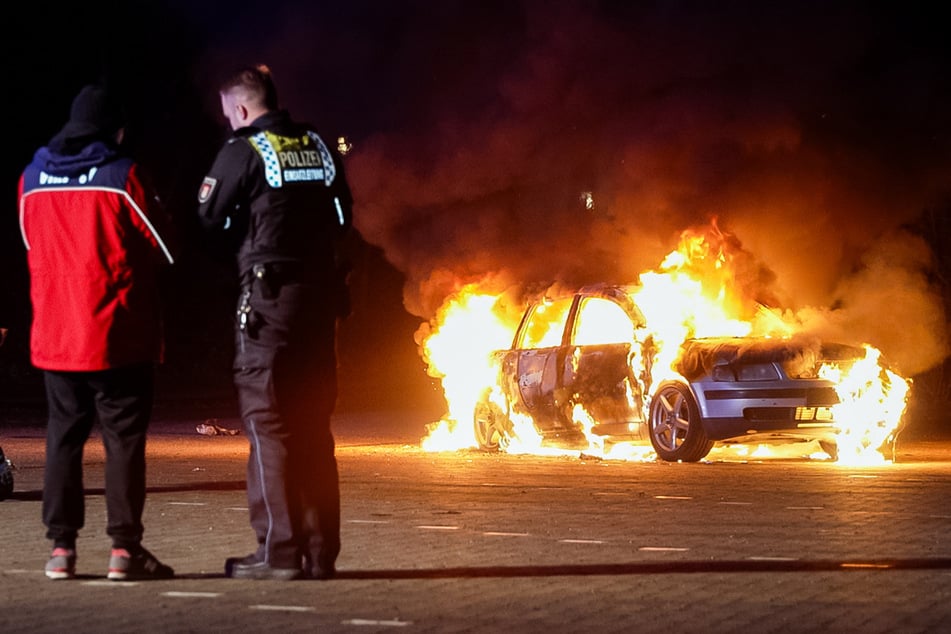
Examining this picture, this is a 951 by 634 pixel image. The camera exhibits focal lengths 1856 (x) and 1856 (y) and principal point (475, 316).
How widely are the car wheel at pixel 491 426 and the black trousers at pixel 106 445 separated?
1156 cm

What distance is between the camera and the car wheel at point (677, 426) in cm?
1664

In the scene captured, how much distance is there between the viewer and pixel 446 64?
75.1 ft

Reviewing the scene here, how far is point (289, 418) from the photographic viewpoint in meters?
8.10

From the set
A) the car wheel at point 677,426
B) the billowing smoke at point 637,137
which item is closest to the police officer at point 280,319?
the car wheel at point 677,426

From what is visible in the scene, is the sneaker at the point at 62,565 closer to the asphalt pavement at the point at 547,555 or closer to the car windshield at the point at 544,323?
the asphalt pavement at the point at 547,555

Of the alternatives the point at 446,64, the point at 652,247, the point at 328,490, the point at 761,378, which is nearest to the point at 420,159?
the point at 446,64

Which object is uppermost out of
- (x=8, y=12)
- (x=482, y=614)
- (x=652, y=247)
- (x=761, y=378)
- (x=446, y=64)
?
(x=8, y=12)

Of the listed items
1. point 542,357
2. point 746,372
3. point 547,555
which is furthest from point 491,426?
point 547,555

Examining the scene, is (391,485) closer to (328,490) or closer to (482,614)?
(328,490)

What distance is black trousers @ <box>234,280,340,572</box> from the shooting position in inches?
316

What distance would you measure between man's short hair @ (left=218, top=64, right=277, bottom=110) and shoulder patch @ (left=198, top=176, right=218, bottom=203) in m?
0.43

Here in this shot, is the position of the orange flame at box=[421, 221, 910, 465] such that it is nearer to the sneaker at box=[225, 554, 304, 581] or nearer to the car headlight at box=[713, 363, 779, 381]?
the car headlight at box=[713, 363, 779, 381]

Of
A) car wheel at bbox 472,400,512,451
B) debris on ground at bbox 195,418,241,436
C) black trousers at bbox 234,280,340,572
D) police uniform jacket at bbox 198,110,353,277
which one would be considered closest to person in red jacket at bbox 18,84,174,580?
police uniform jacket at bbox 198,110,353,277

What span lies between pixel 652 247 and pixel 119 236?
40.7ft
